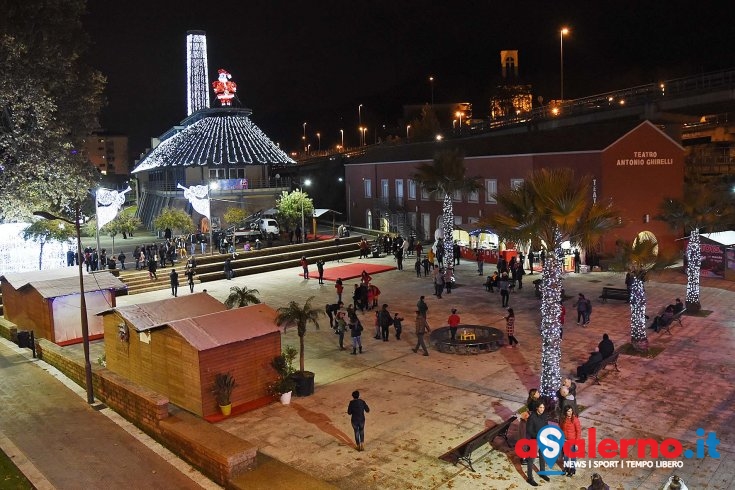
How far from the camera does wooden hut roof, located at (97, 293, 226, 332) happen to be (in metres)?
15.4

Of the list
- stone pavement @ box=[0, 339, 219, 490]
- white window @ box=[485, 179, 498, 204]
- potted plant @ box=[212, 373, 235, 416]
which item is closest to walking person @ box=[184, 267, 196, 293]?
stone pavement @ box=[0, 339, 219, 490]

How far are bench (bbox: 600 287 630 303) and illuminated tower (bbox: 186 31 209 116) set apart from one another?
47.3 meters

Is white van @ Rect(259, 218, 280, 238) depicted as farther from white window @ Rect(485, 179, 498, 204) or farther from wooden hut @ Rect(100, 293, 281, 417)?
wooden hut @ Rect(100, 293, 281, 417)

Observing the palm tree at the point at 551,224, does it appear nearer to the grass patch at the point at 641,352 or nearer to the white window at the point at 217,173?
the grass patch at the point at 641,352

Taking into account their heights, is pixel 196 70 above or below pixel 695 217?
above

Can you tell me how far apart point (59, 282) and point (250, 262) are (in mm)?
13786

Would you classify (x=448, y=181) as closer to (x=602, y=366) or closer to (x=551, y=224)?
(x=602, y=366)

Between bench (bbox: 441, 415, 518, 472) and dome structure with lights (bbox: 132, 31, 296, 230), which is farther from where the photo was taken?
dome structure with lights (bbox: 132, 31, 296, 230)

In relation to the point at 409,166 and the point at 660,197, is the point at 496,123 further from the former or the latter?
the point at 660,197

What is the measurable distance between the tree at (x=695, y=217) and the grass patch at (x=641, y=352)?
5.37 meters

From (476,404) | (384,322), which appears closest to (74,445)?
(476,404)

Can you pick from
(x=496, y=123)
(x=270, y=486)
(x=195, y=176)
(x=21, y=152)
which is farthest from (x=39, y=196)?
(x=496, y=123)

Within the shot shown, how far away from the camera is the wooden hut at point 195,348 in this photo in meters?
14.0

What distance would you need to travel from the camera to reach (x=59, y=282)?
72.6 ft
